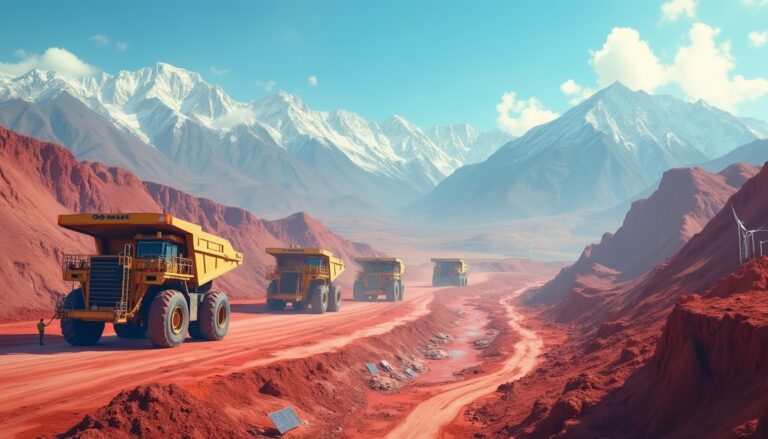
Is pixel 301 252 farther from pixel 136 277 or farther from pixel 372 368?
pixel 136 277

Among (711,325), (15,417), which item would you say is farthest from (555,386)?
(15,417)

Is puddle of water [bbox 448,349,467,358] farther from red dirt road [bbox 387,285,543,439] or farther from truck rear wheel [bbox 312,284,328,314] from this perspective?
truck rear wheel [bbox 312,284,328,314]

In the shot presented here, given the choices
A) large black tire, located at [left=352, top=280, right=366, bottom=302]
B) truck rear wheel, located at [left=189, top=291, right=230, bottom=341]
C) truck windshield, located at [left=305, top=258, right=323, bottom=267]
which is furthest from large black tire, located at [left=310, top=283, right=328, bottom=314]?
large black tire, located at [left=352, top=280, right=366, bottom=302]

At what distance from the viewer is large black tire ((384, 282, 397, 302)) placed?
5653cm

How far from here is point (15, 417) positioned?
1191 cm

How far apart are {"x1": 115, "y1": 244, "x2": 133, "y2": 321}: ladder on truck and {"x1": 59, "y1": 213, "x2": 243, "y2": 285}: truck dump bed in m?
1.05

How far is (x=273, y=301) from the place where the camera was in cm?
4138

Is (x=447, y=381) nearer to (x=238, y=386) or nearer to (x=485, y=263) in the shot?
(x=238, y=386)

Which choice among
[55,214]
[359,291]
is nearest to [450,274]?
[359,291]

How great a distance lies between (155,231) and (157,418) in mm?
10809

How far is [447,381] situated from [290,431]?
10.6 meters

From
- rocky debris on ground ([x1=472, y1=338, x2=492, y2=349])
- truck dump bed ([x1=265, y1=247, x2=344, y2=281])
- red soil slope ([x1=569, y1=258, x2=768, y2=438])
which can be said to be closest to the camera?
red soil slope ([x1=569, y1=258, x2=768, y2=438])

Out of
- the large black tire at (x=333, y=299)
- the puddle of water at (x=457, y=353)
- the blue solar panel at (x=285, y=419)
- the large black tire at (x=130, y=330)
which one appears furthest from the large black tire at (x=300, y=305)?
the blue solar panel at (x=285, y=419)

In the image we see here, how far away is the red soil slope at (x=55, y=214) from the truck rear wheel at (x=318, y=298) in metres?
15.7
